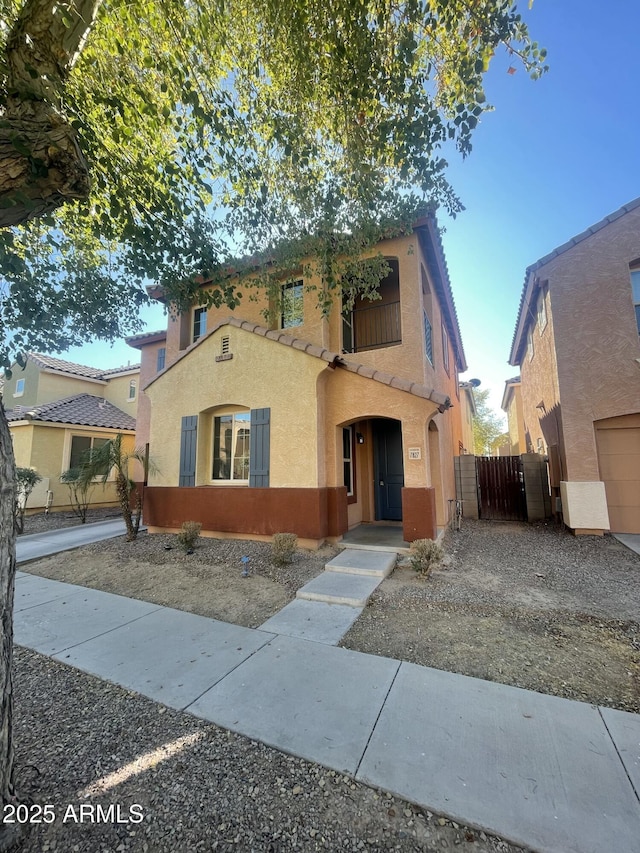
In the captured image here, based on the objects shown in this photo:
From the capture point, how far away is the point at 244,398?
351 inches

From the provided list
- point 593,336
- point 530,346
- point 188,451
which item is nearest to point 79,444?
point 188,451

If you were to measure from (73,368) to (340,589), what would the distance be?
20872mm

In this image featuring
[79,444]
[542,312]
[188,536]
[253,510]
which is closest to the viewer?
[188,536]

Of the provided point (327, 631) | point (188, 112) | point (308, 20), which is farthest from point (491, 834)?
point (188, 112)

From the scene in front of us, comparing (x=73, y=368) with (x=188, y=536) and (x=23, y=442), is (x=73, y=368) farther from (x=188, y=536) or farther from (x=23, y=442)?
(x=188, y=536)

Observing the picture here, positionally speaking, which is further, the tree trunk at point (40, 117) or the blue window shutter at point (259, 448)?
the blue window shutter at point (259, 448)

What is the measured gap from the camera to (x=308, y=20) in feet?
14.4

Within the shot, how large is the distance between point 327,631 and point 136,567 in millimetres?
4574

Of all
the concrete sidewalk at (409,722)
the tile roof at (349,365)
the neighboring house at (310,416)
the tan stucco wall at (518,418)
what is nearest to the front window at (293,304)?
the neighboring house at (310,416)

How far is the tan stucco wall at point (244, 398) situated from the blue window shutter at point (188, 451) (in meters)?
0.15

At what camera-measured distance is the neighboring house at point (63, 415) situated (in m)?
13.7

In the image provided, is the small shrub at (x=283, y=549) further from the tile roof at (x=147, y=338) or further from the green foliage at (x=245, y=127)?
the tile roof at (x=147, y=338)

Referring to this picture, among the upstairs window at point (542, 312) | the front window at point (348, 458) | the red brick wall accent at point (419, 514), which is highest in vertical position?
the upstairs window at point (542, 312)

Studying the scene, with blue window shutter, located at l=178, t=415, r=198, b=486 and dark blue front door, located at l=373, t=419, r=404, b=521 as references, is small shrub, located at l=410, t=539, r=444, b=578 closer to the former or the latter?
dark blue front door, located at l=373, t=419, r=404, b=521
